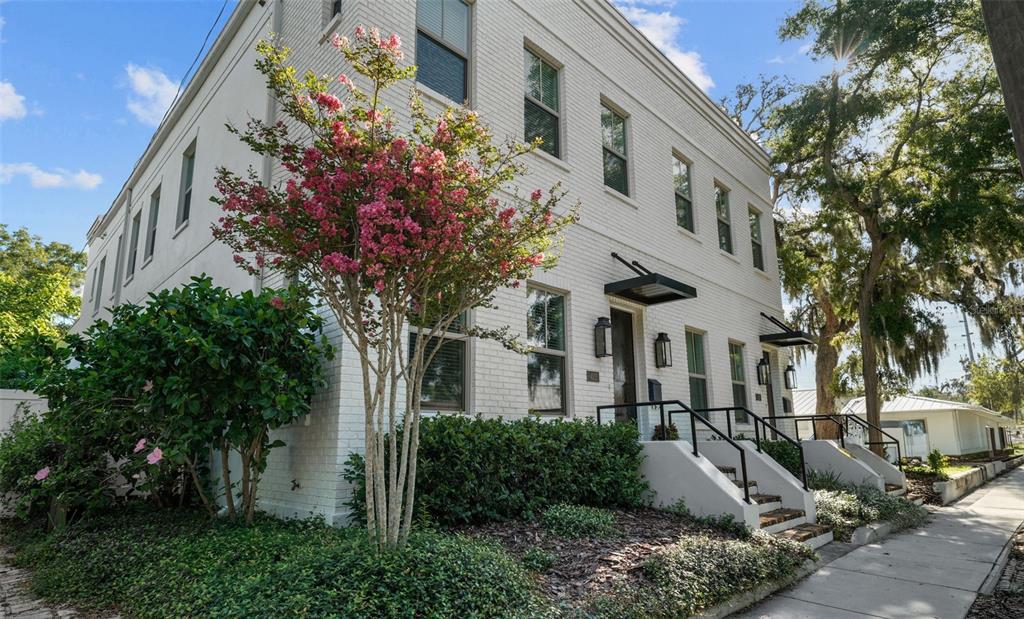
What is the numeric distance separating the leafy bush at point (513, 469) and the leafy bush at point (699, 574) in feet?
4.50

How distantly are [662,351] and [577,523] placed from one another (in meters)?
4.34

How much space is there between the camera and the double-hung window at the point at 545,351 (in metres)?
7.23

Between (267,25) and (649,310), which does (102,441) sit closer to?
(267,25)

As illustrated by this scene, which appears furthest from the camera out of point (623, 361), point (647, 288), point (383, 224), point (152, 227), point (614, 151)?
point (152, 227)

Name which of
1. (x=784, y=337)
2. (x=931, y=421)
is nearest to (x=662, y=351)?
(x=784, y=337)

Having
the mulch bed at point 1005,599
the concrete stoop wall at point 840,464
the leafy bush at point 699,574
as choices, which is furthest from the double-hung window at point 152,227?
the mulch bed at point 1005,599

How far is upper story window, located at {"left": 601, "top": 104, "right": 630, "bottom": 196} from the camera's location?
9.28 meters

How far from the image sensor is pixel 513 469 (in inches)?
219

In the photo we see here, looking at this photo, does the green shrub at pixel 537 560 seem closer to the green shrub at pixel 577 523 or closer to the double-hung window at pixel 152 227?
the green shrub at pixel 577 523

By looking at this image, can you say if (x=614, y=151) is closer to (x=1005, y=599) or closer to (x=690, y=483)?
(x=690, y=483)

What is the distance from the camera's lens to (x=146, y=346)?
5004 millimetres

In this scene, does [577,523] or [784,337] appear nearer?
[577,523]

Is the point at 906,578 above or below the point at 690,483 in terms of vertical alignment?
below

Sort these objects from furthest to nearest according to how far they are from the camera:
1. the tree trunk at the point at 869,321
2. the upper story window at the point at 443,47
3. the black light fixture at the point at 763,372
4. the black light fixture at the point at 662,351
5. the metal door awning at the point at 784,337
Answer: the tree trunk at the point at 869,321 → the metal door awning at the point at 784,337 → the black light fixture at the point at 763,372 → the black light fixture at the point at 662,351 → the upper story window at the point at 443,47
